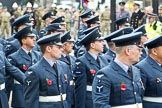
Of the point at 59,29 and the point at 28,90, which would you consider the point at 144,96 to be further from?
the point at 59,29

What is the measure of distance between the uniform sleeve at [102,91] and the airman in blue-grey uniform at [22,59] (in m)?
3.01

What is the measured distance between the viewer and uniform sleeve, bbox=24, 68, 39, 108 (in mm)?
6879

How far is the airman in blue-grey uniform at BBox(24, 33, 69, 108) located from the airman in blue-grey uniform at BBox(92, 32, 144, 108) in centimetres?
92

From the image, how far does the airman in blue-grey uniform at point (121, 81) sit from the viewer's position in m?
6.05

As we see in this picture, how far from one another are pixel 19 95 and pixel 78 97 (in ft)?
3.05

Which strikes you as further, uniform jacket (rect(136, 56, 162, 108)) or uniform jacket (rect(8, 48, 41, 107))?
uniform jacket (rect(8, 48, 41, 107))

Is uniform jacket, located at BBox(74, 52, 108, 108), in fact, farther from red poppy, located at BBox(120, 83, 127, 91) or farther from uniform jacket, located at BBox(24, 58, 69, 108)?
red poppy, located at BBox(120, 83, 127, 91)

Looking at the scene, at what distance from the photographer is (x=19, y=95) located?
9023mm

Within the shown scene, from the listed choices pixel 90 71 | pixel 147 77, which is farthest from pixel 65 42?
pixel 147 77

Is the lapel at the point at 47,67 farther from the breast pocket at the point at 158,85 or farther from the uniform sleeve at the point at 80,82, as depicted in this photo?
the uniform sleeve at the point at 80,82

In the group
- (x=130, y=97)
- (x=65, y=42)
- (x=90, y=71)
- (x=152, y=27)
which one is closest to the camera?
(x=130, y=97)

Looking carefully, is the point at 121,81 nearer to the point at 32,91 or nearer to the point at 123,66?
the point at 123,66

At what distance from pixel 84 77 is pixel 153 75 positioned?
1976 mm

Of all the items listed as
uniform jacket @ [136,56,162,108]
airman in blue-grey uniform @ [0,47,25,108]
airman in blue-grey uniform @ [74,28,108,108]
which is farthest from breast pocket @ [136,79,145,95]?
airman in blue-grey uniform @ [0,47,25,108]
